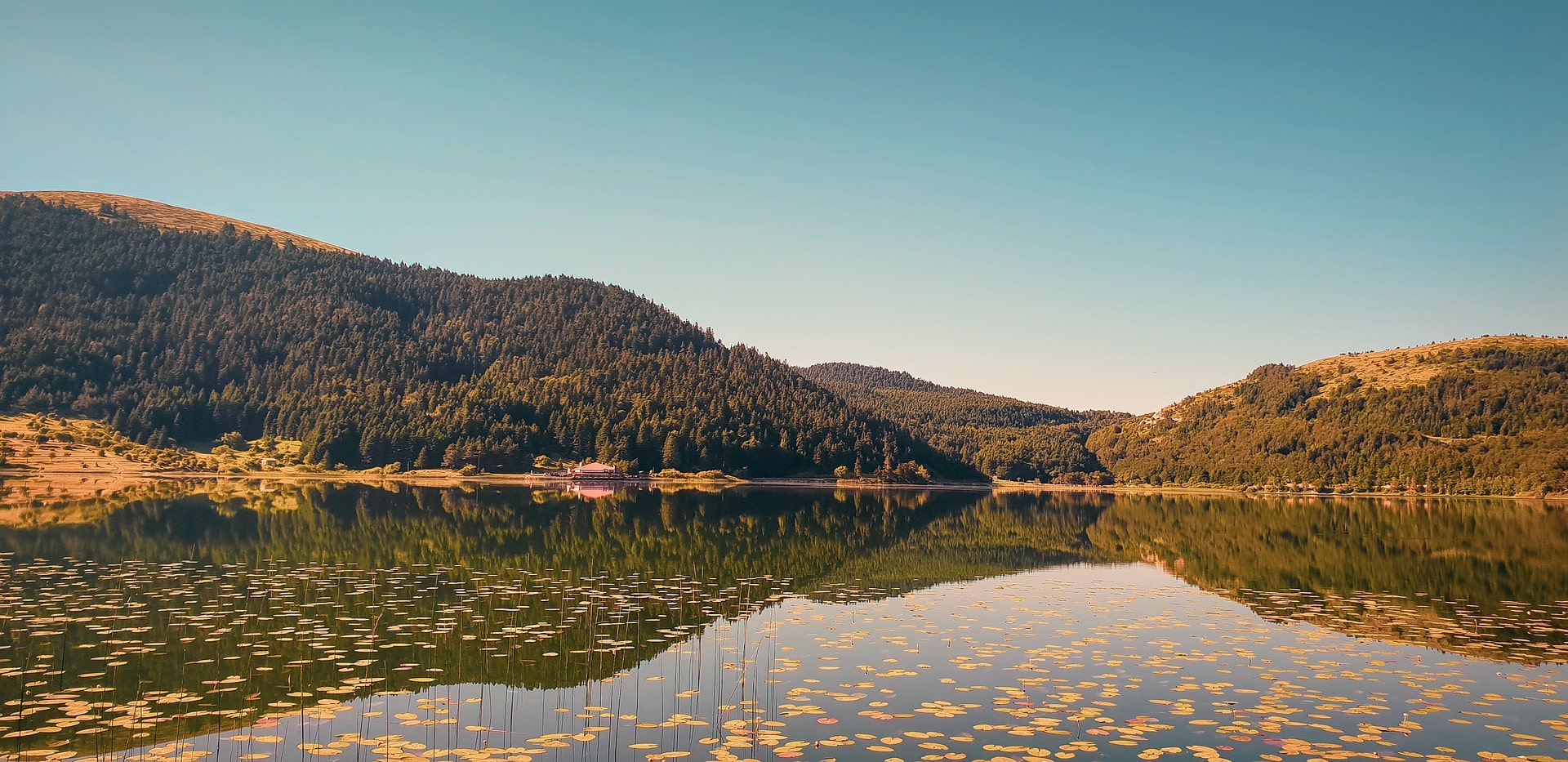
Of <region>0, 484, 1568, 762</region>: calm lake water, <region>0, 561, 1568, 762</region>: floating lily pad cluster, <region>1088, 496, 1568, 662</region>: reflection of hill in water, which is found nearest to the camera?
<region>0, 561, 1568, 762</region>: floating lily pad cluster

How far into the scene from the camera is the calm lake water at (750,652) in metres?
18.8

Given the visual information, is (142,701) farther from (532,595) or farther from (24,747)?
(532,595)

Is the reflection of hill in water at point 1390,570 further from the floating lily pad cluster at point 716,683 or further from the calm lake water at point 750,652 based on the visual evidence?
the floating lily pad cluster at point 716,683

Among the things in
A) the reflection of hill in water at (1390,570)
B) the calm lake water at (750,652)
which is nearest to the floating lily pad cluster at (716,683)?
the calm lake water at (750,652)

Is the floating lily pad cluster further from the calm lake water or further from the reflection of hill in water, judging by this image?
the reflection of hill in water

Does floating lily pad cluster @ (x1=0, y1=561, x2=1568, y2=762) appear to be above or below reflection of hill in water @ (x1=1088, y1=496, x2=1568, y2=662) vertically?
below

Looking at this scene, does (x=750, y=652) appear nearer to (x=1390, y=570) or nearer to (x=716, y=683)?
(x=716, y=683)

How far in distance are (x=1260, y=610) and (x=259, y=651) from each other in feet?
113

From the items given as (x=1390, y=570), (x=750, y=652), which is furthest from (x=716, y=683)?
(x=1390, y=570)

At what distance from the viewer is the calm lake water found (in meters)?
18.8

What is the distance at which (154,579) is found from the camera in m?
38.6

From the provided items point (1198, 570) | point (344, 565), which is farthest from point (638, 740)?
point (1198, 570)

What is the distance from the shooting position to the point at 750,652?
27188mm

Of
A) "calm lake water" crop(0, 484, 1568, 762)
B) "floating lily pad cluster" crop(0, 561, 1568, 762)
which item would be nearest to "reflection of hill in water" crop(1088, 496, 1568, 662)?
"calm lake water" crop(0, 484, 1568, 762)
